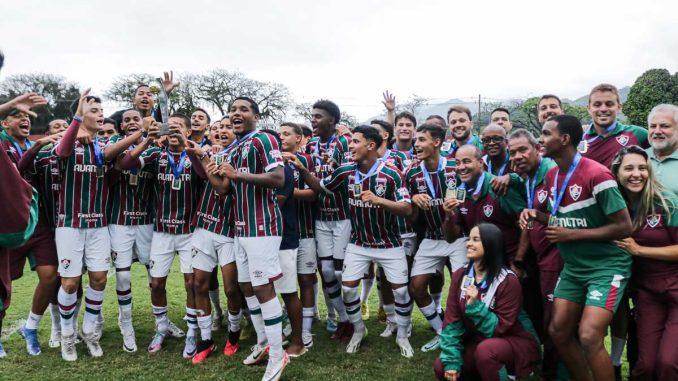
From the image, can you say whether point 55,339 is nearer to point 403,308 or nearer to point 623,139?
point 403,308

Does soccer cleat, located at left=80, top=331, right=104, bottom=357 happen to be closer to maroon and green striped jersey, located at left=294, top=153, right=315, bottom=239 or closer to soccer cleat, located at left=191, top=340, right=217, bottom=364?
soccer cleat, located at left=191, top=340, right=217, bottom=364

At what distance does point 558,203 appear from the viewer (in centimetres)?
420

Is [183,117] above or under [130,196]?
above

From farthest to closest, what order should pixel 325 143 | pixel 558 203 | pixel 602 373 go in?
pixel 325 143, pixel 558 203, pixel 602 373

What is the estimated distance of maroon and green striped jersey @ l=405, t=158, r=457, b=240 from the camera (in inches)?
221

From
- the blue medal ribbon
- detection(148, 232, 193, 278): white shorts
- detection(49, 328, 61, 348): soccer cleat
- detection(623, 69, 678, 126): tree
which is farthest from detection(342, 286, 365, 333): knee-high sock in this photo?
detection(623, 69, 678, 126): tree

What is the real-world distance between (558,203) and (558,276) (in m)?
0.80

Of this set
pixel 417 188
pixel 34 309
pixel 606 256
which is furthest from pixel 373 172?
pixel 34 309

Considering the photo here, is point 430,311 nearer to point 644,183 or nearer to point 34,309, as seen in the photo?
point 644,183

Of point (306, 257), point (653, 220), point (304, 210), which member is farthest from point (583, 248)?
point (304, 210)

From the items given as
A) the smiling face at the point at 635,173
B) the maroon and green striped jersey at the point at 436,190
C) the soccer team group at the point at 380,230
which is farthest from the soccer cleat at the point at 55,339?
the smiling face at the point at 635,173

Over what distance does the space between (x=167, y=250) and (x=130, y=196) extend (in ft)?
2.66

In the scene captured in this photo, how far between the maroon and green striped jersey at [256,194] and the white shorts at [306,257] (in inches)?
49.3

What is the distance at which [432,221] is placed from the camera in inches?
225
